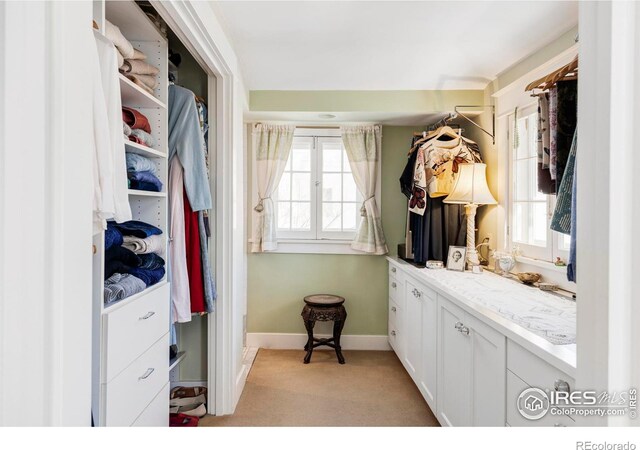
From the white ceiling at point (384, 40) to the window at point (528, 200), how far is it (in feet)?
1.58

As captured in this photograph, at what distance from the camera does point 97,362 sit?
4.20 ft

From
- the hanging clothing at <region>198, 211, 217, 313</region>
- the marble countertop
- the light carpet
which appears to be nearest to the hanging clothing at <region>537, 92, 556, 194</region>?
the marble countertop

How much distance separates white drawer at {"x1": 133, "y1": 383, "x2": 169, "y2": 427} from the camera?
158 cm

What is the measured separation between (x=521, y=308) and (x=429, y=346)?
2.57ft

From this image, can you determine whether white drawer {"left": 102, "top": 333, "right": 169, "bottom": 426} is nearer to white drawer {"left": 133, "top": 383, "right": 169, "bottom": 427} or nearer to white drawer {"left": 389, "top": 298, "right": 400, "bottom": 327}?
white drawer {"left": 133, "top": 383, "right": 169, "bottom": 427}

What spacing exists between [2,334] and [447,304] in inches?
72.5

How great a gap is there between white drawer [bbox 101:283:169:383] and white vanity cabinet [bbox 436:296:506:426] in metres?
1.50

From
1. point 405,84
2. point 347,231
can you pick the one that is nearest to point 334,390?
point 347,231

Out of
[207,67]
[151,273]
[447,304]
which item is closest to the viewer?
[151,273]

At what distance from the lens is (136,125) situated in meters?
1.68

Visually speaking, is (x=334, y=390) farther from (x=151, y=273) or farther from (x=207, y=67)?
(x=207, y=67)

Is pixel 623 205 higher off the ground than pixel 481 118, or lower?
lower

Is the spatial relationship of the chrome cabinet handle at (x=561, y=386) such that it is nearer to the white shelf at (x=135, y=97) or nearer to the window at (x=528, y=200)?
the window at (x=528, y=200)

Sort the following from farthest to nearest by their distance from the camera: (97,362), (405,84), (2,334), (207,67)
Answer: (405,84)
(207,67)
(97,362)
(2,334)
